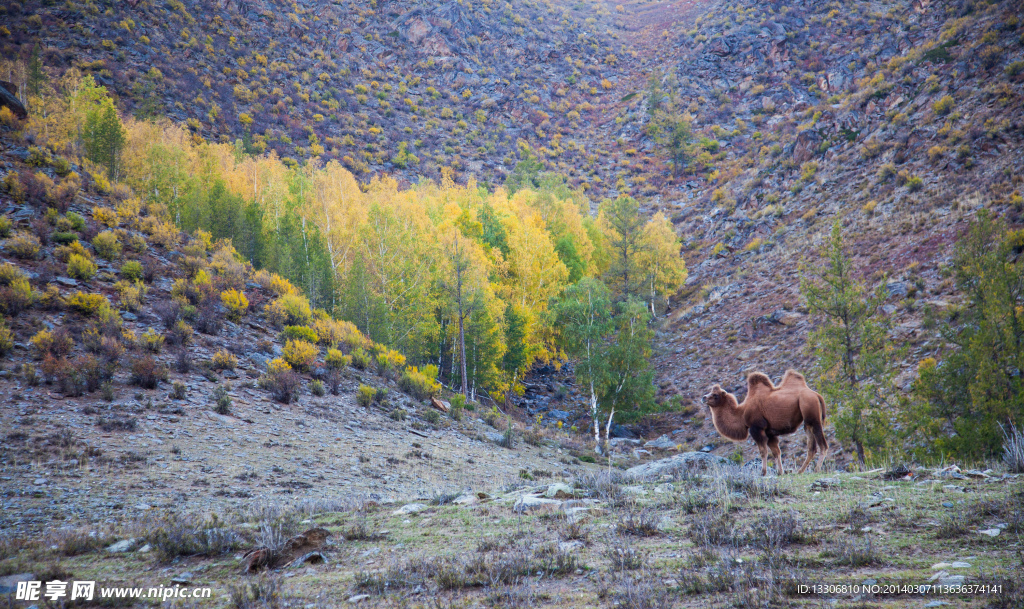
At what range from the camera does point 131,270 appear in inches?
691

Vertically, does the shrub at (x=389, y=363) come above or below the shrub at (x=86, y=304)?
below

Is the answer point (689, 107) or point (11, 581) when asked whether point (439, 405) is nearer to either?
point (11, 581)

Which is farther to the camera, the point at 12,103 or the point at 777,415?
the point at 12,103

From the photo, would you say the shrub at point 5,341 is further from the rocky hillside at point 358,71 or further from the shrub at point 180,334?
the rocky hillside at point 358,71

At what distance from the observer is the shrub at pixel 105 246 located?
1791 cm

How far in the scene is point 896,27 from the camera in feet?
182

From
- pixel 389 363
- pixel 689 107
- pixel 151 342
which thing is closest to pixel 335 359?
pixel 389 363

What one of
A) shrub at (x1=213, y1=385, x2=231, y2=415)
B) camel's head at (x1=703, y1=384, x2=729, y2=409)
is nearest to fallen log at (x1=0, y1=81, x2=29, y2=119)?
shrub at (x1=213, y1=385, x2=231, y2=415)

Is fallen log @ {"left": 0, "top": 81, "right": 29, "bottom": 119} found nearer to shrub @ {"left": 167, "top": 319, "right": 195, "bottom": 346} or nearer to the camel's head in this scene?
shrub @ {"left": 167, "top": 319, "right": 195, "bottom": 346}

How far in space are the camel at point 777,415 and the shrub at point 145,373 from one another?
14.2 meters

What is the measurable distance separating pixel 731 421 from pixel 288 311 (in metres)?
18.6

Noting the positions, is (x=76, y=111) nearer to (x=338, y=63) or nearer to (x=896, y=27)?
(x=338, y=63)

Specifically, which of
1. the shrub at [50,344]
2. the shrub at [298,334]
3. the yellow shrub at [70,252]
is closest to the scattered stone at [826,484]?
the shrub at [50,344]

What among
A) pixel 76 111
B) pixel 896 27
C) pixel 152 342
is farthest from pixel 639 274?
pixel 896 27
